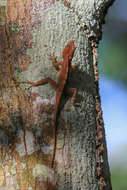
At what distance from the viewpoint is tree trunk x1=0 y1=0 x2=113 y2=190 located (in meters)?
1.73

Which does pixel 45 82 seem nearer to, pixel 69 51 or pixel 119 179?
pixel 69 51

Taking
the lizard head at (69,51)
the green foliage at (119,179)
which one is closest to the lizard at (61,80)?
the lizard head at (69,51)

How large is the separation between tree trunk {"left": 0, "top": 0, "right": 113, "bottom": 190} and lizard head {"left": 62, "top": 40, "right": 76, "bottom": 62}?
32 millimetres

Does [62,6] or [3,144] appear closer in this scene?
[3,144]

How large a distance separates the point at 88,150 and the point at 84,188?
23 cm

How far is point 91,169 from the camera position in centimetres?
185

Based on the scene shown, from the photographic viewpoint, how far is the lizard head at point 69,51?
1.86m

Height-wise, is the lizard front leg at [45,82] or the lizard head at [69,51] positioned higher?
the lizard head at [69,51]

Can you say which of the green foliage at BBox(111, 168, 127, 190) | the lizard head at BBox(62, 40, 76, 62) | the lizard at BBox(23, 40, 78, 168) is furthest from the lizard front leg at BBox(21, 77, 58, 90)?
the green foliage at BBox(111, 168, 127, 190)

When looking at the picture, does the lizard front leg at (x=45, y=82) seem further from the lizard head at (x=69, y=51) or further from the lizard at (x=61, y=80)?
the lizard head at (x=69, y=51)

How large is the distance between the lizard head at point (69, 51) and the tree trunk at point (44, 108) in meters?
0.03

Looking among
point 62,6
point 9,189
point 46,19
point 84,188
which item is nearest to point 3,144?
point 9,189

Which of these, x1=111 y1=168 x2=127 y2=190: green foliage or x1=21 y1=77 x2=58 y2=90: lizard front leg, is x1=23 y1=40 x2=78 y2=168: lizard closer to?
x1=21 y1=77 x2=58 y2=90: lizard front leg

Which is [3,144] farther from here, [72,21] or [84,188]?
[72,21]
